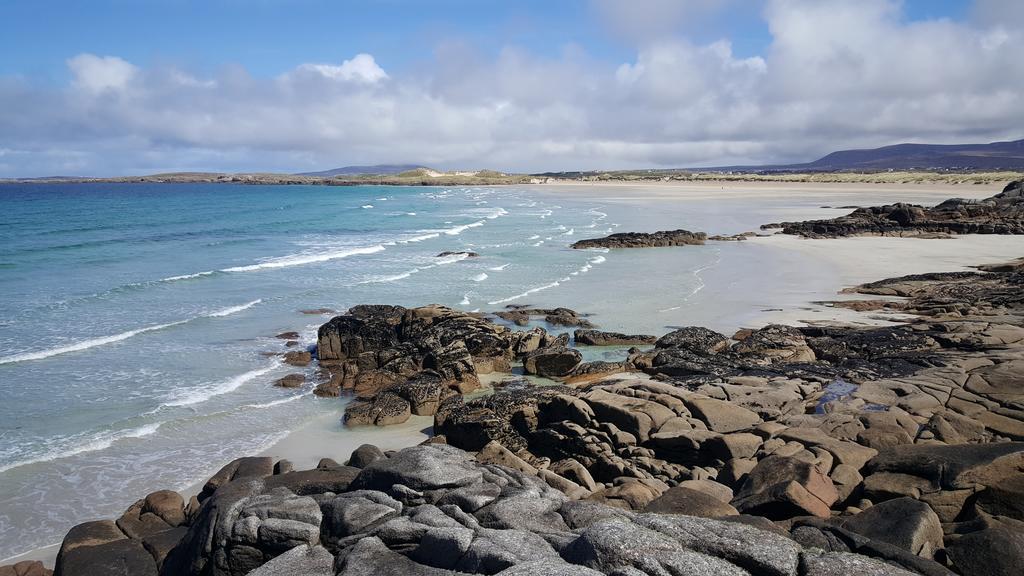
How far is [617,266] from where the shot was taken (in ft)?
107

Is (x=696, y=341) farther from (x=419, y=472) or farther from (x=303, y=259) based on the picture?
(x=303, y=259)

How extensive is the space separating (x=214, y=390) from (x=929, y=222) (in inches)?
1639

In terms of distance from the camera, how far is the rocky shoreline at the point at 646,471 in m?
6.05

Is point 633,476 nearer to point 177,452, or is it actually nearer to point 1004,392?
point 1004,392

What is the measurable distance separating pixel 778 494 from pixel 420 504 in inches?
157

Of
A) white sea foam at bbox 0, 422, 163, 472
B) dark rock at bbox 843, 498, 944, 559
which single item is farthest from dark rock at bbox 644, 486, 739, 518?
white sea foam at bbox 0, 422, 163, 472

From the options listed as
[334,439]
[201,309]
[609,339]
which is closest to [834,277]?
[609,339]

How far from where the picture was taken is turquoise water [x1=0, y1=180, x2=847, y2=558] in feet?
40.0

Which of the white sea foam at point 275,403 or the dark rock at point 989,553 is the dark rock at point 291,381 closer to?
the white sea foam at point 275,403

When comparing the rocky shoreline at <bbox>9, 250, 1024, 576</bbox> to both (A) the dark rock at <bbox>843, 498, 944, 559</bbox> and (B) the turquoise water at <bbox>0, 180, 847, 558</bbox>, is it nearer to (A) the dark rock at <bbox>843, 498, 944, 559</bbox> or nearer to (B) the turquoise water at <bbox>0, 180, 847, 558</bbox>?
(A) the dark rock at <bbox>843, 498, 944, 559</bbox>

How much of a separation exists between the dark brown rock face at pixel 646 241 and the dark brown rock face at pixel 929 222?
7.64m

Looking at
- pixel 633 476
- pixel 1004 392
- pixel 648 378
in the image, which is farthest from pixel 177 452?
pixel 1004 392

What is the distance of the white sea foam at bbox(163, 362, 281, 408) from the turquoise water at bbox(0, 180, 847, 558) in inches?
2.8

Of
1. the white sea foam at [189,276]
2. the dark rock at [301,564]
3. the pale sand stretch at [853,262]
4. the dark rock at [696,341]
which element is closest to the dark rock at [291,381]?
the dark rock at [696,341]
